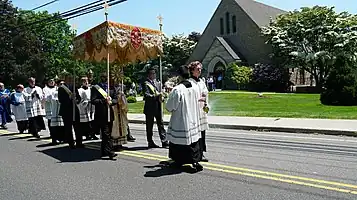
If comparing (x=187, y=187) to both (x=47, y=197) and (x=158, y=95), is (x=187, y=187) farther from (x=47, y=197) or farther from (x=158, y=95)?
(x=158, y=95)

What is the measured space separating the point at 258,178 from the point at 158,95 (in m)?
3.95

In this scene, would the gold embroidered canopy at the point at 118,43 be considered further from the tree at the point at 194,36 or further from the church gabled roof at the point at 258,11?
the tree at the point at 194,36

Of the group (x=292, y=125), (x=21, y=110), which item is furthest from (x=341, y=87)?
(x=21, y=110)

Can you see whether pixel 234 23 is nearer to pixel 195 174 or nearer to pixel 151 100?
pixel 151 100

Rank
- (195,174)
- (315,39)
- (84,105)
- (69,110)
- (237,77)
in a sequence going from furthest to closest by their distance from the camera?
(237,77) < (315,39) < (84,105) < (69,110) < (195,174)

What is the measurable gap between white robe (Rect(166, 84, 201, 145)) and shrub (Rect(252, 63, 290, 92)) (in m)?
37.5

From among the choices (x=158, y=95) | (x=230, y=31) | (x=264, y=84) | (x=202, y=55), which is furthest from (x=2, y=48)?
(x=158, y=95)

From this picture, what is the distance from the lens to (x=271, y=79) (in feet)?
144

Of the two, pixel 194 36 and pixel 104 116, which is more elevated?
pixel 194 36

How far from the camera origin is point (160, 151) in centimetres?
→ 966

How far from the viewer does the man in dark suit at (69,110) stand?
10.9 m

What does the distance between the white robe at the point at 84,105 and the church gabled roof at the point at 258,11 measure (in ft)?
128

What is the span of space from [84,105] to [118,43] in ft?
7.00

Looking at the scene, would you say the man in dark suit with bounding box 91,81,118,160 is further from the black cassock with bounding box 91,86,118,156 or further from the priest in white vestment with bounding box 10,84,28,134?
the priest in white vestment with bounding box 10,84,28,134
